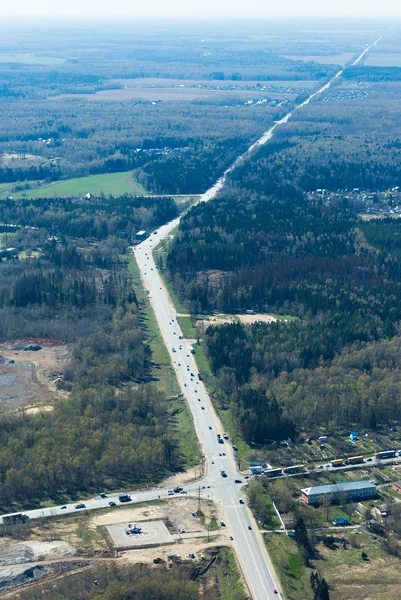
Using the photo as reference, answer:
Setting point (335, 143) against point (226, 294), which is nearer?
point (226, 294)

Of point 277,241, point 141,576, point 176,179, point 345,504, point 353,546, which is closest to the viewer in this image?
point 141,576

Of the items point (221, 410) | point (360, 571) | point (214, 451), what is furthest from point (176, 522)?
point (221, 410)

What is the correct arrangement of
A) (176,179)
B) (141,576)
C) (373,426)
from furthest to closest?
(176,179) < (373,426) < (141,576)

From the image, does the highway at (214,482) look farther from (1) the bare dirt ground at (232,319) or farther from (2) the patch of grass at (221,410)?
(1) the bare dirt ground at (232,319)

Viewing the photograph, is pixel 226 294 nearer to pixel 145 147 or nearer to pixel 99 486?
pixel 99 486

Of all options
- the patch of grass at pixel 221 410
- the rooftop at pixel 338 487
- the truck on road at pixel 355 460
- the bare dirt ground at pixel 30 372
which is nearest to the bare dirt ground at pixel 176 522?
the rooftop at pixel 338 487

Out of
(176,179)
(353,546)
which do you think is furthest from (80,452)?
(176,179)
